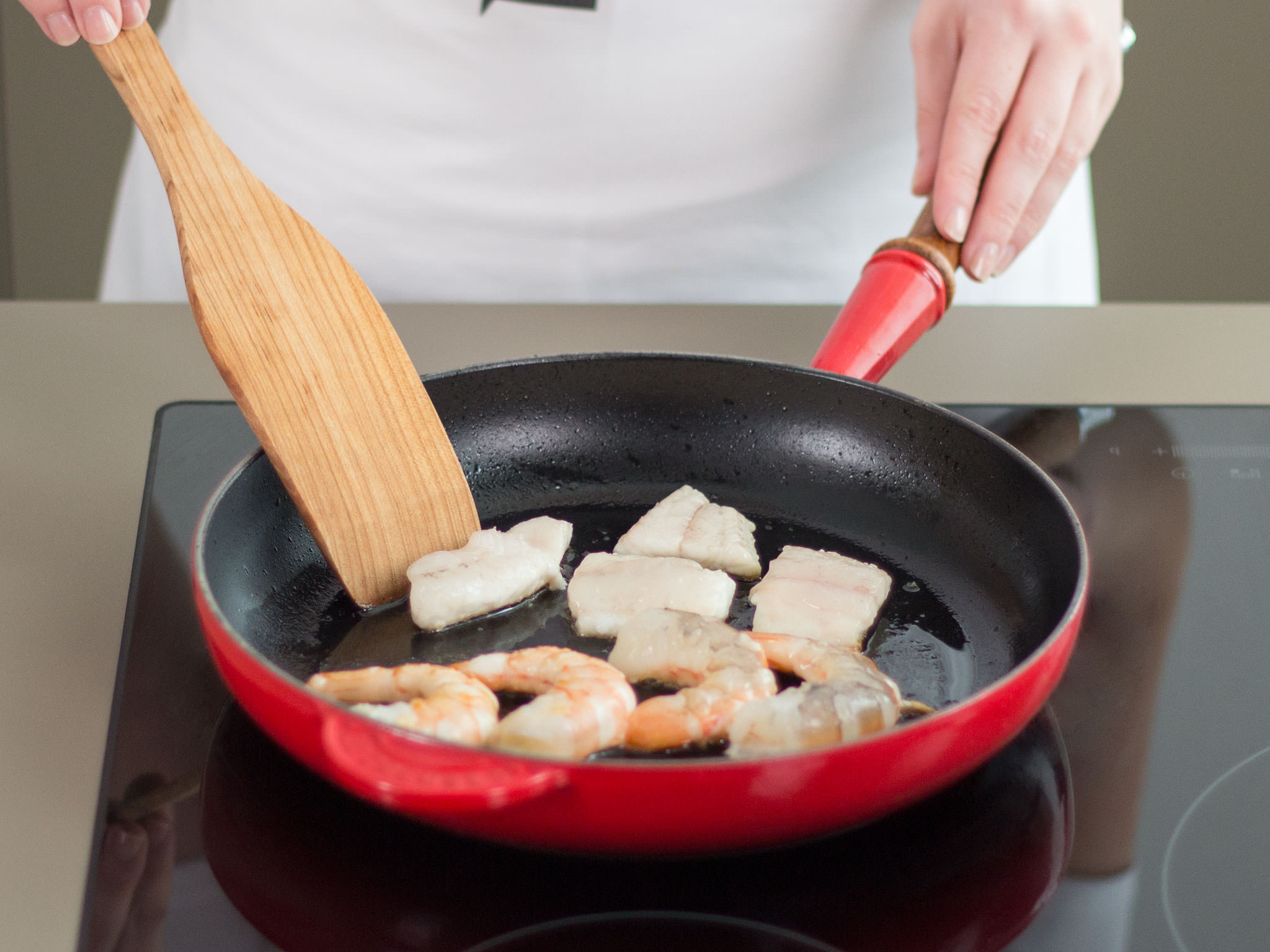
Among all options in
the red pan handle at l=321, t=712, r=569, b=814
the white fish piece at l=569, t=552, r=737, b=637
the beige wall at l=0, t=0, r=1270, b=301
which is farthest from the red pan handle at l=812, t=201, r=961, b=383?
the beige wall at l=0, t=0, r=1270, b=301

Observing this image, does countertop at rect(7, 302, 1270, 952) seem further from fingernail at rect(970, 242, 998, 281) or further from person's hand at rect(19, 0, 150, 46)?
person's hand at rect(19, 0, 150, 46)

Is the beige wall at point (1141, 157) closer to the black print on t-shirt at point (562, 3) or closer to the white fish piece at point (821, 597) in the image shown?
the black print on t-shirt at point (562, 3)

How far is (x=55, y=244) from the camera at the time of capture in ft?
9.23

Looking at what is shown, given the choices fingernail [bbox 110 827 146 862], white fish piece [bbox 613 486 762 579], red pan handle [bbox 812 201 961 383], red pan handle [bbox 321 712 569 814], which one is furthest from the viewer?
red pan handle [bbox 812 201 961 383]

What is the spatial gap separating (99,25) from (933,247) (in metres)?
0.75

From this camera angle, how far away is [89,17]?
0.86 metres

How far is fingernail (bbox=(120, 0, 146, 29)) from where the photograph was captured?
0.87 meters

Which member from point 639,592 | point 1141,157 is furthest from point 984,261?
point 1141,157

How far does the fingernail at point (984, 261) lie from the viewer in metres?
1.18

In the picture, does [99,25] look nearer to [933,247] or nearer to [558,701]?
[558,701]

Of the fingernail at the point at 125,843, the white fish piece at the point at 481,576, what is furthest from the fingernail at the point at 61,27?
the fingernail at the point at 125,843

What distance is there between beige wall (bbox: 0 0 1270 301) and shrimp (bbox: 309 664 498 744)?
2.34 metres

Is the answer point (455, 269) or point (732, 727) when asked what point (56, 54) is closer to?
point (455, 269)

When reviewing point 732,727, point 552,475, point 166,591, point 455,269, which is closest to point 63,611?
point 166,591
